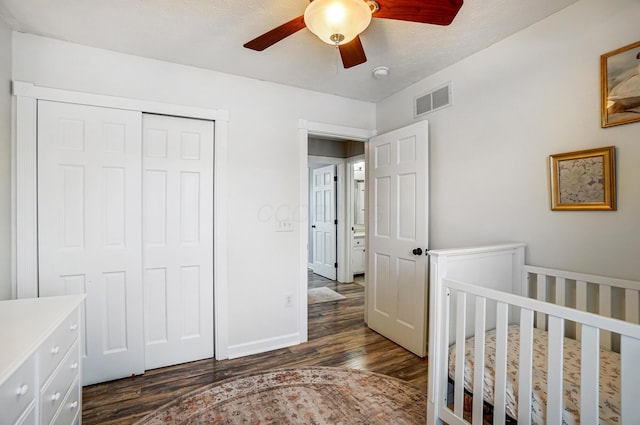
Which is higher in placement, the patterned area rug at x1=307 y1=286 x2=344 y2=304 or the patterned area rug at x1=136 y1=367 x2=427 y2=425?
the patterned area rug at x1=307 y1=286 x2=344 y2=304

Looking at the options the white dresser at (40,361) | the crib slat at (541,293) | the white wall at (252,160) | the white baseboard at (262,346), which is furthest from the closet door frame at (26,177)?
the crib slat at (541,293)

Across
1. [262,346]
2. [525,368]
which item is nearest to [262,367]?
[262,346]

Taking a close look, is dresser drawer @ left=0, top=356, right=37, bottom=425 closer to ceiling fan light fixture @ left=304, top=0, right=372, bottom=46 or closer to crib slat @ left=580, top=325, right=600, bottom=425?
ceiling fan light fixture @ left=304, top=0, right=372, bottom=46

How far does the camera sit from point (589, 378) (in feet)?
3.31

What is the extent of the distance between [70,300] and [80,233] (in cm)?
79

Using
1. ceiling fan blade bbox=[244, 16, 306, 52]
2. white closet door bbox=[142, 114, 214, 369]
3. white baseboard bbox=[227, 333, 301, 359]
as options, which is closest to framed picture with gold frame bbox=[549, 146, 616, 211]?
ceiling fan blade bbox=[244, 16, 306, 52]

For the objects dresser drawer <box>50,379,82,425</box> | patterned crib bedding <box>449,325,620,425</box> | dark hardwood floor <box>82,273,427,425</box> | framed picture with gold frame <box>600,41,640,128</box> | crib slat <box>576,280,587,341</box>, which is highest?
framed picture with gold frame <box>600,41,640,128</box>

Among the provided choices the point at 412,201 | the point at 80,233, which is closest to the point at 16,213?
the point at 80,233

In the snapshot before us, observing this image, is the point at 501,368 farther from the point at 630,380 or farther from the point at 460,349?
the point at 630,380

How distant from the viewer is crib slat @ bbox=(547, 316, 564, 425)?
3.59ft

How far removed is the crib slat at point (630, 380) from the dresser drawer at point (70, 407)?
2089 mm

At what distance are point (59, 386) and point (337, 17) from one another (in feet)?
6.50

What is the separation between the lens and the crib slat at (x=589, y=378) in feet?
3.28

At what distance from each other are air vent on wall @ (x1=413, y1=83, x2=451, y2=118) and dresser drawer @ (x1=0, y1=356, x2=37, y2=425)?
286cm
